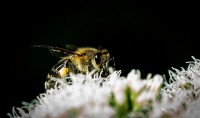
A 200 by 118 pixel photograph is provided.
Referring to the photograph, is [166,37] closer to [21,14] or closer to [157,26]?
[157,26]

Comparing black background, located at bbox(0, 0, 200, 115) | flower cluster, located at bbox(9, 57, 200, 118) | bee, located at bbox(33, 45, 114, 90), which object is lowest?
flower cluster, located at bbox(9, 57, 200, 118)

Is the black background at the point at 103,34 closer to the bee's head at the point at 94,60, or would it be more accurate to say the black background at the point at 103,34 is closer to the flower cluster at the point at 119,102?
the bee's head at the point at 94,60

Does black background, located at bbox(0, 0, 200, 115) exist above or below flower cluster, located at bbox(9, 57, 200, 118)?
above

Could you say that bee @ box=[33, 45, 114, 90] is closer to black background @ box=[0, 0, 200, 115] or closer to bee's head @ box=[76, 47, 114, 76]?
bee's head @ box=[76, 47, 114, 76]

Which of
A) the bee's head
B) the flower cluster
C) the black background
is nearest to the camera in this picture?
the flower cluster

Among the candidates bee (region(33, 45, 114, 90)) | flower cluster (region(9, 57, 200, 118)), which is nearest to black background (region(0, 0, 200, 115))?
bee (region(33, 45, 114, 90))

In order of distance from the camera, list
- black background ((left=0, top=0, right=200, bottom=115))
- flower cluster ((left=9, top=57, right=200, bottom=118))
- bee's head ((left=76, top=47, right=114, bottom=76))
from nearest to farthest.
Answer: flower cluster ((left=9, top=57, right=200, bottom=118))
bee's head ((left=76, top=47, right=114, bottom=76))
black background ((left=0, top=0, right=200, bottom=115))

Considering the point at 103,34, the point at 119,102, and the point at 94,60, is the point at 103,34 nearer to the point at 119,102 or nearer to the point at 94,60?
the point at 94,60
